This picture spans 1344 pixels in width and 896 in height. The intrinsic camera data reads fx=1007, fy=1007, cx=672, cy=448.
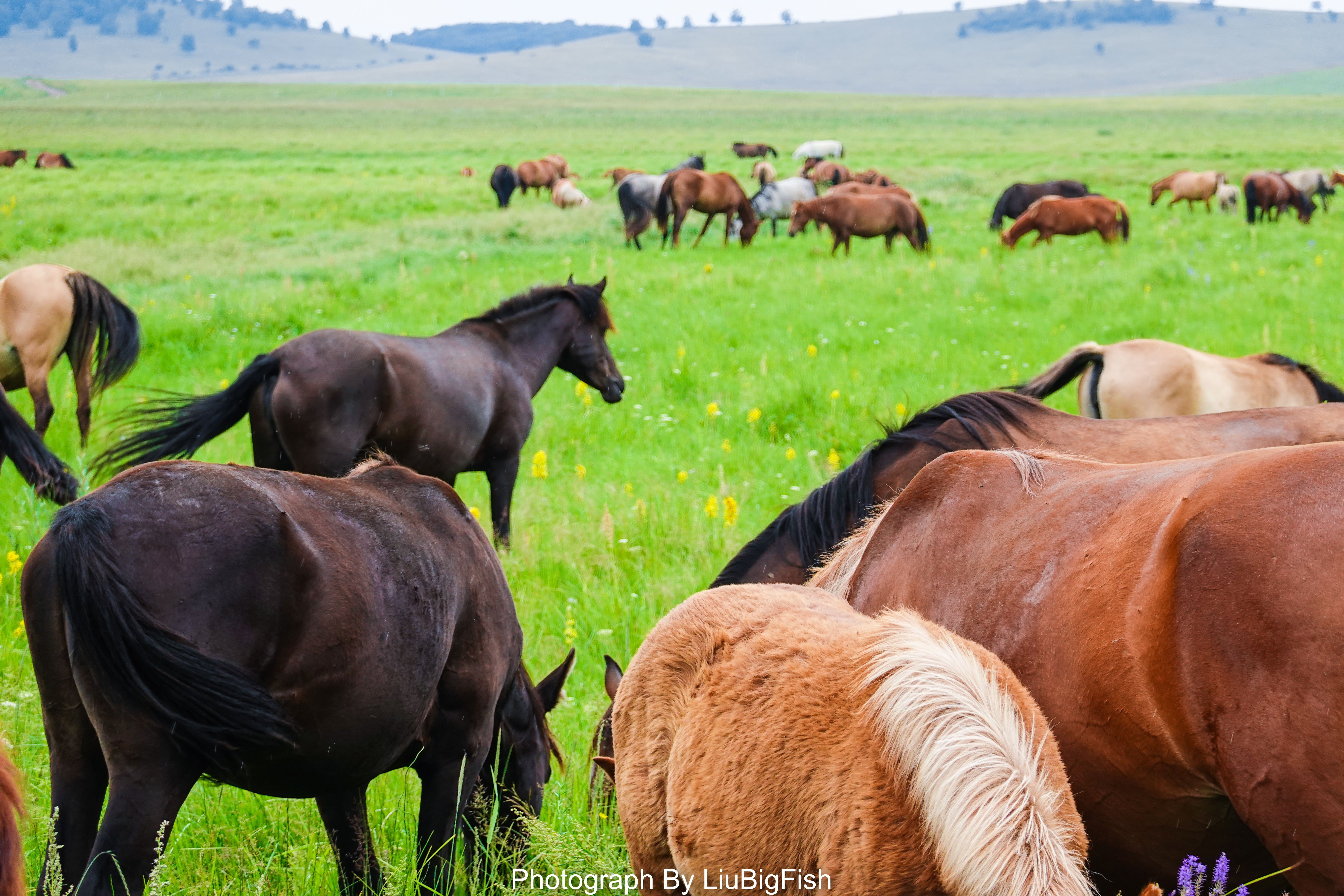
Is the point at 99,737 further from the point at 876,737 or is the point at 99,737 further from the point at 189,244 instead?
the point at 189,244

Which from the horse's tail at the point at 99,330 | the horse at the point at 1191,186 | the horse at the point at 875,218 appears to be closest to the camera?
the horse's tail at the point at 99,330

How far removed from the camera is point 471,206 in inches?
1065

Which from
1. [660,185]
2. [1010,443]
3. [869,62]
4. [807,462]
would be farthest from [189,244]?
[869,62]

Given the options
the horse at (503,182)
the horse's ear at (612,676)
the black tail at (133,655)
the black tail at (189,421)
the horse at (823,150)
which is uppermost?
the horse at (823,150)

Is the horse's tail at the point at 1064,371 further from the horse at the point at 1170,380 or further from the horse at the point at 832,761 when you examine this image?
the horse at the point at 832,761

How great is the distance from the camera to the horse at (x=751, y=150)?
2015 inches

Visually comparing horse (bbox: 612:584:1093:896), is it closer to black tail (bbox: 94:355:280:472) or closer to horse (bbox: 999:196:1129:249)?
black tail (bbox: 94:355:280:472)

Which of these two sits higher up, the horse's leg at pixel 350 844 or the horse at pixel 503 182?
the horse at pixel 503 182

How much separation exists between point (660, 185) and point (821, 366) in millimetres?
13488

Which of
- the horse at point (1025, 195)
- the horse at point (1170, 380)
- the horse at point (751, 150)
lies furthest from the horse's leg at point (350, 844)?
the horse at point (751, 150)

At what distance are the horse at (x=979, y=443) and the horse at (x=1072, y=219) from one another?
14567 mm

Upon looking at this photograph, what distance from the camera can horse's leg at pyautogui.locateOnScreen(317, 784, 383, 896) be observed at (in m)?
2.88

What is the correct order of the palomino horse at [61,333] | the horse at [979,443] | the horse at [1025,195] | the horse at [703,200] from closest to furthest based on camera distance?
1. the horse at [979,443]
2. the palomino horse at [61,333]
3. the horse at [703,200]
4. the horse at [1025,195]

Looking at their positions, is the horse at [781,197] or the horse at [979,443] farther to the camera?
the horse at [781,197]
